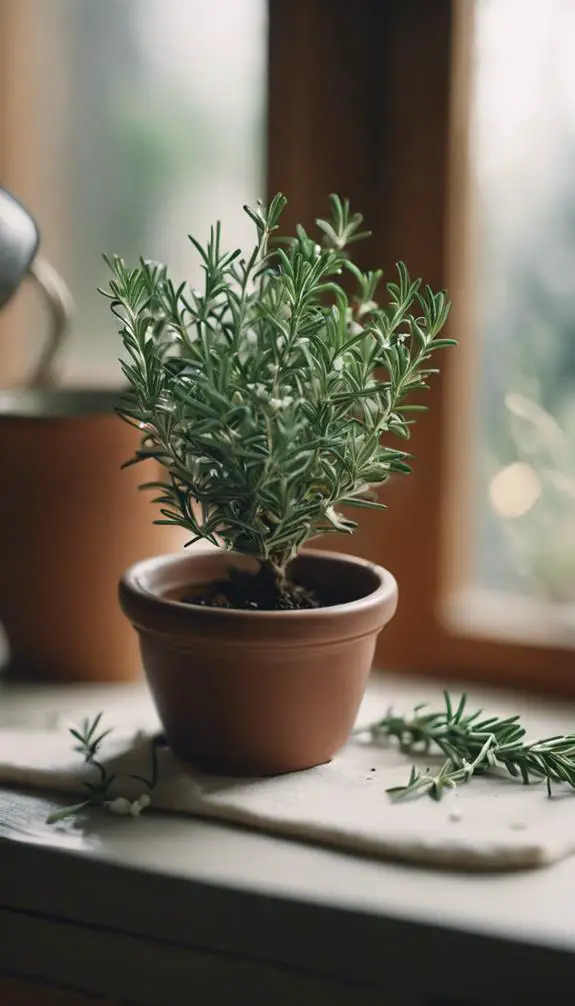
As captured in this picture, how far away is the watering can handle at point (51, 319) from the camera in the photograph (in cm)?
111

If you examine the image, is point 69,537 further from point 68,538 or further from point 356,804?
point 356,804

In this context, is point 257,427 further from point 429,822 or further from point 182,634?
point 429,822

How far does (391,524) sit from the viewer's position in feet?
3.82

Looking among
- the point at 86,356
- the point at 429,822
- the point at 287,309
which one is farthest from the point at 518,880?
the point at 86,356

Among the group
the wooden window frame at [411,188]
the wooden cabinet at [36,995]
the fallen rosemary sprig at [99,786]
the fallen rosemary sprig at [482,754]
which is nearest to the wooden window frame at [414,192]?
the wooden window frame at [411,188]

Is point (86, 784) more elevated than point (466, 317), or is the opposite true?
point (466, 317)

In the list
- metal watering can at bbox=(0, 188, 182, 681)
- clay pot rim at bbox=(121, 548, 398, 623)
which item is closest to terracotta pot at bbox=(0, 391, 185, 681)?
metal watering can at bbox=(0, 188, 182, 681)

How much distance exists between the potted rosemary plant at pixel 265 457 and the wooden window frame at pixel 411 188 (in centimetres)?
30

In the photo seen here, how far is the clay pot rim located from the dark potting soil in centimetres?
2

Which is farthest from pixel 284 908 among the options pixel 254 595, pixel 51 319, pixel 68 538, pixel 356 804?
pixel 51 319

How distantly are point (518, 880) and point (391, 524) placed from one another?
1.62ft

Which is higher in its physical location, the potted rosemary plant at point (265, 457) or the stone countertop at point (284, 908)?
the potted rosemary plant at point (265, 457)

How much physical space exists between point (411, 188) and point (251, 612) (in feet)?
1.68

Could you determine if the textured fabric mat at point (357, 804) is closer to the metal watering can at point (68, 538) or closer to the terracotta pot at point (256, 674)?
the terracotta pot at point (256, 674)
